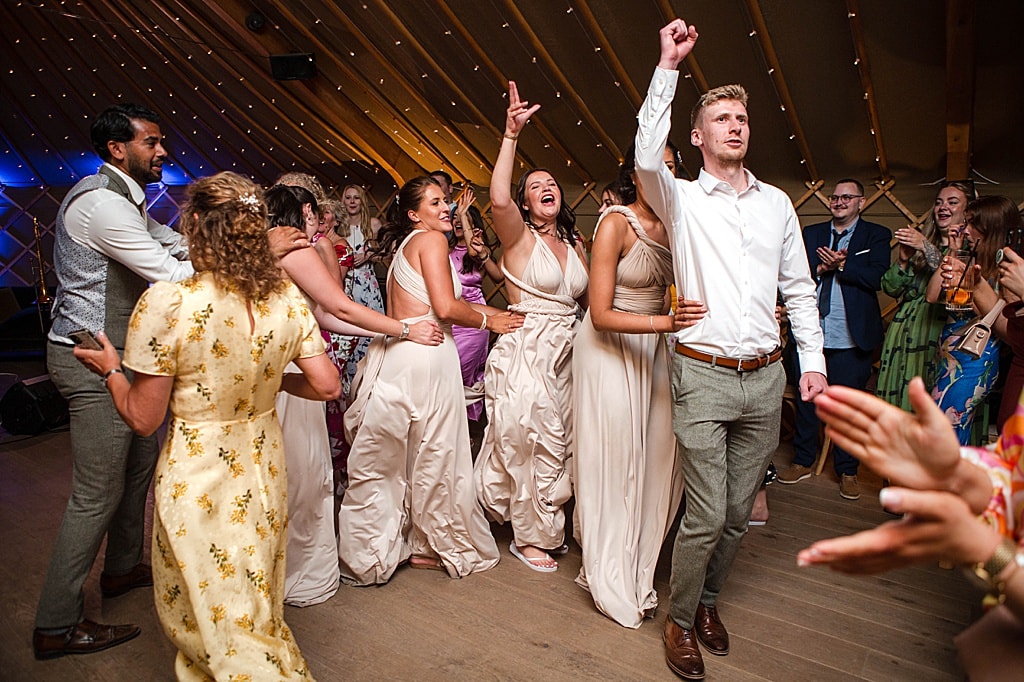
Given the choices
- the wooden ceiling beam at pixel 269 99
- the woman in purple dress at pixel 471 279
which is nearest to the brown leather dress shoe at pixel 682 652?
the woman in purple dress at pixel 471 279

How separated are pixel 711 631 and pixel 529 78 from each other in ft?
10.6

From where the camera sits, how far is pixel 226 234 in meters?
1.33

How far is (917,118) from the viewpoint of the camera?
332 cm

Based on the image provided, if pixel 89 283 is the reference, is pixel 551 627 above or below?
below

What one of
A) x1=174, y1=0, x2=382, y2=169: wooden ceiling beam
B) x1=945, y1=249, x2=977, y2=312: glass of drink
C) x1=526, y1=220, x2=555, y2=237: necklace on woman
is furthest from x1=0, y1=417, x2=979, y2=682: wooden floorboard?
x1=174, y1=0, x2=382, y2=169: wooden ceiling beam

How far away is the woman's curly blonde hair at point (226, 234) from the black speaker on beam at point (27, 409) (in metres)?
3.22

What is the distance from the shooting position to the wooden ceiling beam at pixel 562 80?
Answer: 11.7ft

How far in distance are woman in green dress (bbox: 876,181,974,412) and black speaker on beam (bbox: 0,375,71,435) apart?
4.35 meters

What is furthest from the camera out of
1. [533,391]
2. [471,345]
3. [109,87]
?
[109,87]

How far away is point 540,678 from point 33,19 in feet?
21.8

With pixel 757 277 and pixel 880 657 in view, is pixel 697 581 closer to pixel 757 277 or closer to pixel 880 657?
pixel 880 657

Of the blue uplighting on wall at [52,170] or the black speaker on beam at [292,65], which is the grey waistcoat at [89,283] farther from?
the blue uplighting on wall at [52,170]

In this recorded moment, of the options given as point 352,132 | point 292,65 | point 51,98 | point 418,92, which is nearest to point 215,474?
point 418,92

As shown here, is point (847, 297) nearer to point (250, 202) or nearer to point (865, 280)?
point (865, 280)
